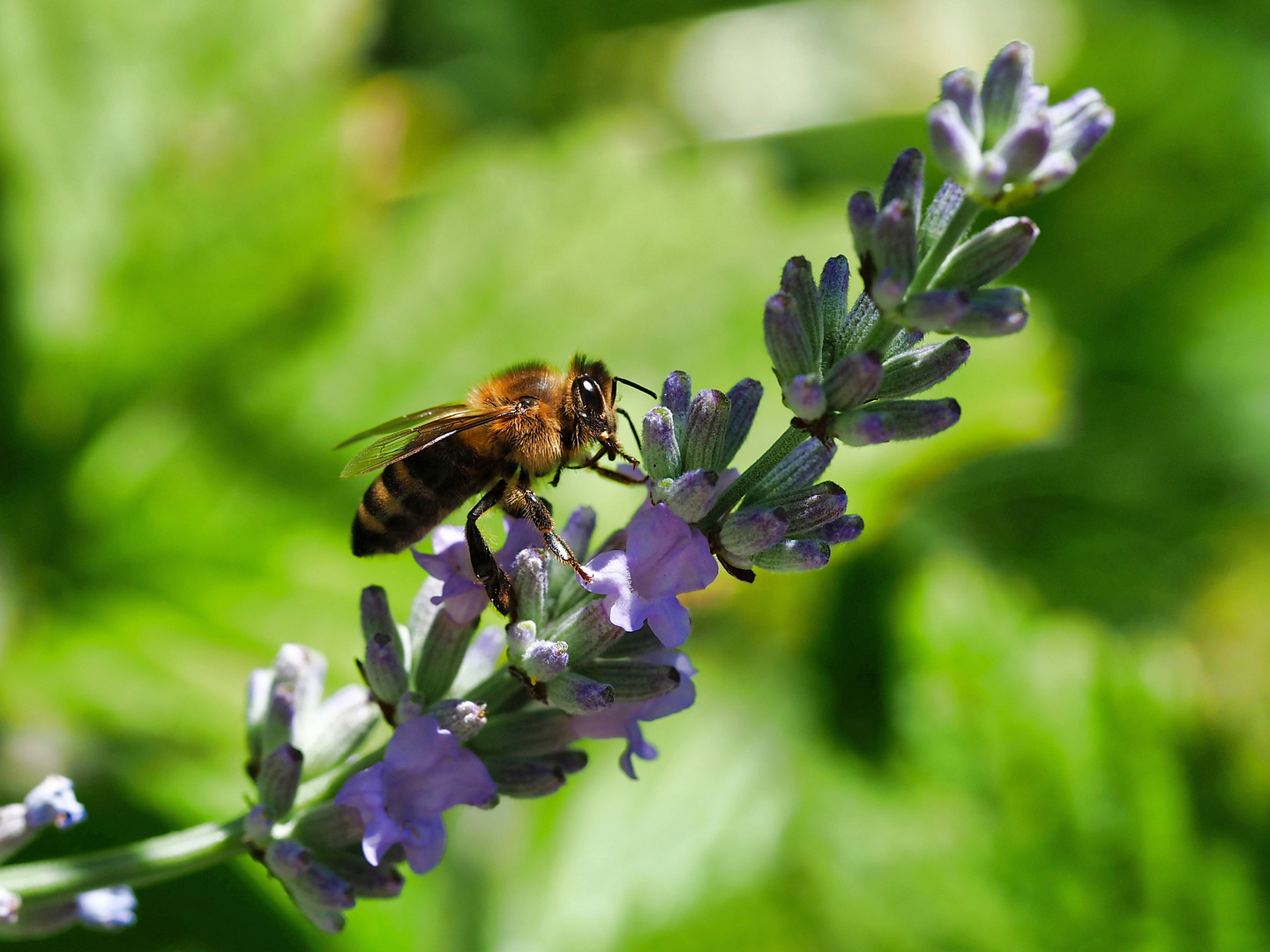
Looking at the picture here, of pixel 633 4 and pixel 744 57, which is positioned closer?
pixel 633 4

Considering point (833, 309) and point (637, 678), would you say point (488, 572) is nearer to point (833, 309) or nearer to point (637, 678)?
point (637, 678)

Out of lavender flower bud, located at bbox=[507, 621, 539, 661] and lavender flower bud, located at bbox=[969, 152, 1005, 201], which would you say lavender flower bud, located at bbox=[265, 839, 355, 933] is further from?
lavender flower bud, located at bbox=[969, 152, 1005, 201]

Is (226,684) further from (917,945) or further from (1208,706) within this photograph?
(1208,706)

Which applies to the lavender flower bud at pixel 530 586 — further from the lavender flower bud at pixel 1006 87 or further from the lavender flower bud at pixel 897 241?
the lavender flower bud at pixel 1006 87

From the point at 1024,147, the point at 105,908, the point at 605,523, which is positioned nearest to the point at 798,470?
the point at 1024,147

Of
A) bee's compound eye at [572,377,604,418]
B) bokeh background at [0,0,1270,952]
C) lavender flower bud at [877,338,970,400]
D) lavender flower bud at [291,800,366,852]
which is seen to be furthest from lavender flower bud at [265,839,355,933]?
bokeh background at [0,0,1270,952]

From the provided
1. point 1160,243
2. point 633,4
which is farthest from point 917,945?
point 633,4
